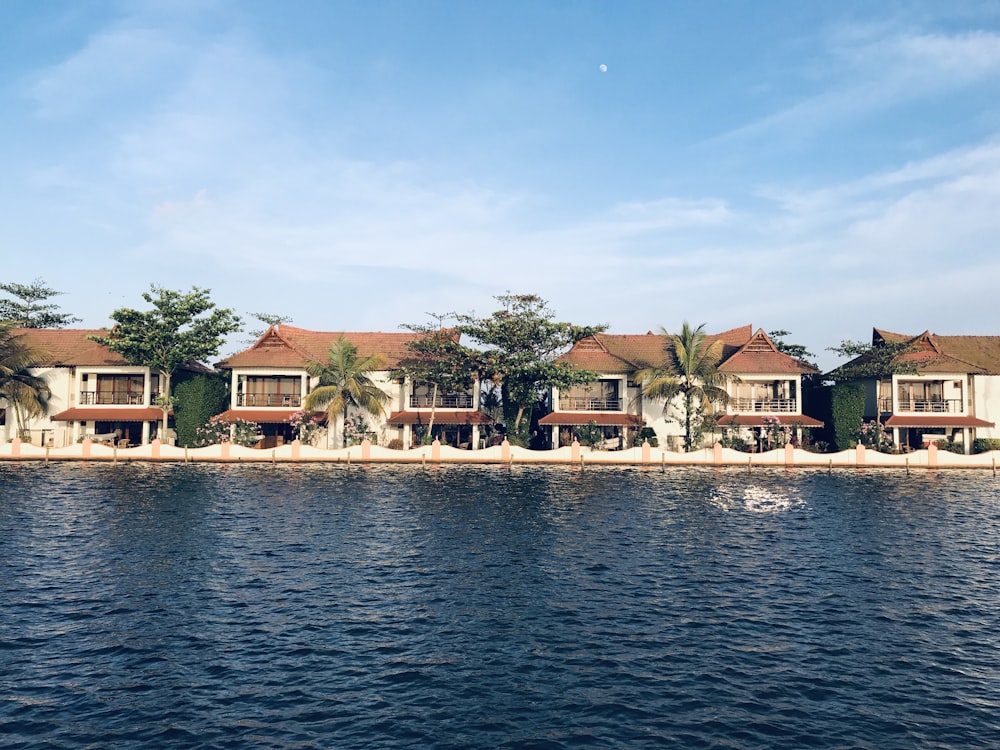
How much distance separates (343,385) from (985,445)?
161 ft

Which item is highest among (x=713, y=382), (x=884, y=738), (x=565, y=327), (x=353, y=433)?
(x=565, y=327)

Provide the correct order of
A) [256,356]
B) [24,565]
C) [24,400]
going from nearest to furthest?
[24,565] → [24,400] → [256,356]

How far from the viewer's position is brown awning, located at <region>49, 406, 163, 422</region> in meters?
55.7

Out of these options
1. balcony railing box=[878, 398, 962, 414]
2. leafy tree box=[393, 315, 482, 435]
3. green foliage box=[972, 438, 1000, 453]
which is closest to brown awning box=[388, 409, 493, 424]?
leafy tree box=[393, 315, 482, 435]

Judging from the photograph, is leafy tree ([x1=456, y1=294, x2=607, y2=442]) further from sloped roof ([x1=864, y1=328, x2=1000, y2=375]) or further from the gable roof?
sloped roof ([x1=864, y1=328, x2=1000, y2=375])

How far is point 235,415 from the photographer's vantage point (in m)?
56.1

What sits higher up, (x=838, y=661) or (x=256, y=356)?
(x=256, y=356)

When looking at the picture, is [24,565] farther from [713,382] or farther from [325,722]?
[713,382]

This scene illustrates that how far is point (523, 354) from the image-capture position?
56406 millimetres

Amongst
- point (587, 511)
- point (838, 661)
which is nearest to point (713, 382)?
point (587, 511)

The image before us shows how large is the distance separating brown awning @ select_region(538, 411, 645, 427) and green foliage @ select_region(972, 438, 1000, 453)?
2525 cm

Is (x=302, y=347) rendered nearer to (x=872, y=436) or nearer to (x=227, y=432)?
(x=227, y=432)

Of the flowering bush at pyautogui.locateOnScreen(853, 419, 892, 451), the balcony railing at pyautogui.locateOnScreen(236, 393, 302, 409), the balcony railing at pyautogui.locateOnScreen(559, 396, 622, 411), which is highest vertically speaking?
the balcony railing at pyautogui.locateOnScreen(236, 393, 302, 409)

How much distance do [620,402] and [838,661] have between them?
144ft
